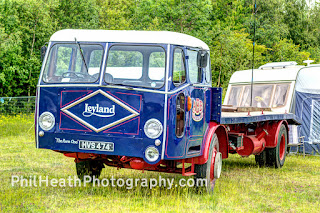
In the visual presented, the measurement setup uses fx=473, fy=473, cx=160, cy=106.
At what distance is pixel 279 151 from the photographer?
500 inches

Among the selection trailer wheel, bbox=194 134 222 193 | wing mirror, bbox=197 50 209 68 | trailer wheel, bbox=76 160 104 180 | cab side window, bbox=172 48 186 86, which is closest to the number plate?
cab side window, bbox=172 48 186 86

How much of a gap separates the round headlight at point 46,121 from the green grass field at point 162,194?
3.56ft

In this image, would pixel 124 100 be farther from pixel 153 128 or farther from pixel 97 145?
pixel 97 145

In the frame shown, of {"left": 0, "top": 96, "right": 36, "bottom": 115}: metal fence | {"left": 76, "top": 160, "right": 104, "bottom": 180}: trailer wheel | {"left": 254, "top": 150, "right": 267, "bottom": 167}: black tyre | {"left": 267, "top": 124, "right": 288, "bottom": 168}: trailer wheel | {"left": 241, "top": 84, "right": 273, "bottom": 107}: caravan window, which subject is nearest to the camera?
{"left": 76, "top": 160, "right": 104, "bottom": 180}: trailer wheel

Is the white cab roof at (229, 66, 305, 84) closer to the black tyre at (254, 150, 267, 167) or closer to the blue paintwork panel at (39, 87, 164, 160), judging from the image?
the black tyre at (254, 150, 267, 167)

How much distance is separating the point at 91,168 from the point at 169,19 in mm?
29726

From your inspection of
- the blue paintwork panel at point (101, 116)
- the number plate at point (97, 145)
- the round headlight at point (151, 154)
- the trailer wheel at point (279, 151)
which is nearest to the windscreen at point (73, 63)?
the blue paintwork panel at point (101, 116)

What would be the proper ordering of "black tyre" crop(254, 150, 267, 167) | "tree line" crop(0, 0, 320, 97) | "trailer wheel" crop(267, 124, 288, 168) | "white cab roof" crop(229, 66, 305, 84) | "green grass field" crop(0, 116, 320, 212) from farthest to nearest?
"tree line" crop(0, 0, 320, 97), "white cab roof" crop(229, 66, 305, 84), "black tyre" crop(254, 150, 267, 167), "trailer wheel" crop(267, 124, 288, 168), "green grass field" crop(0, 116, 320, 212)

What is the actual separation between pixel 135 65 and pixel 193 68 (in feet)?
3.46

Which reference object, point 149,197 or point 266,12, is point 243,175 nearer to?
point 149,197

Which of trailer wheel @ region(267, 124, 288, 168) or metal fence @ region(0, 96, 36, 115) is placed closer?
trailer wheel @ region(267, 124, 288, 168)

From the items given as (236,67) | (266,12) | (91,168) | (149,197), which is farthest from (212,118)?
(266,12)

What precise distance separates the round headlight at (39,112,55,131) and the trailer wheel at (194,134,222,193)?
8.27 ft

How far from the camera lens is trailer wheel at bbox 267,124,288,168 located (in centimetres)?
1230
